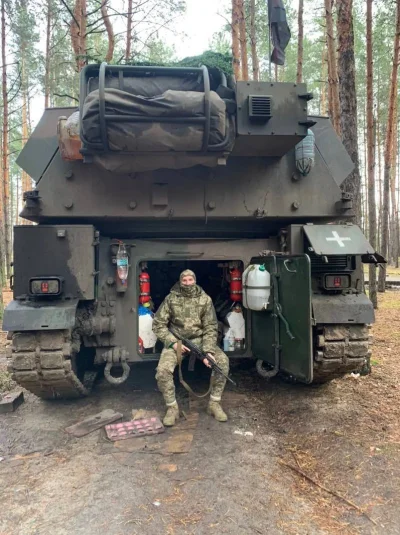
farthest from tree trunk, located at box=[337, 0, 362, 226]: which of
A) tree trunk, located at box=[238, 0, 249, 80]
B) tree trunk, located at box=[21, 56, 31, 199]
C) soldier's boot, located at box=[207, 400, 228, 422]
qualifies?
tree trunk, located at box=[21, 56, 31, 199]

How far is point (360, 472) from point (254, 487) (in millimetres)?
740

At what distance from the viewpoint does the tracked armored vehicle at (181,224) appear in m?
3.29

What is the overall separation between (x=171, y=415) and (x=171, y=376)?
33 cm

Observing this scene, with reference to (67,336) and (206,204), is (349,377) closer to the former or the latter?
(206,204)

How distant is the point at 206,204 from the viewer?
413 cm

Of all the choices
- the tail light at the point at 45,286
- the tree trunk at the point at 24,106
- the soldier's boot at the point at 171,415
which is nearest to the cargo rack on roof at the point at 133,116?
the tail light at the point at 45,286

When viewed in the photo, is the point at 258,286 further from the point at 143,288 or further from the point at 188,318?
the point at 143,288

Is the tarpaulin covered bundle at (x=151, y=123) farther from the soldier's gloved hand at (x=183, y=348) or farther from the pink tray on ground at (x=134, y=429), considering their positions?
the pink tray on ground at (x=134, y=429)

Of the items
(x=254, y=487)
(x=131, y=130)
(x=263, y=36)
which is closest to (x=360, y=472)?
(x=254, y=487)

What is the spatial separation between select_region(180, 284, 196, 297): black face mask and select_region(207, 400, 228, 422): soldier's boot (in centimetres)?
100

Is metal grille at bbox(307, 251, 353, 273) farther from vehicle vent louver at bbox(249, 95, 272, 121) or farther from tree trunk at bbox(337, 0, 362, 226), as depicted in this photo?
tree trunk at bbox(337, 0, 362, 226)

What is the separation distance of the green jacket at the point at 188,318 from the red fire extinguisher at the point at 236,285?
1.11 feet

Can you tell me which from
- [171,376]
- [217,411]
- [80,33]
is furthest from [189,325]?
[80,33]

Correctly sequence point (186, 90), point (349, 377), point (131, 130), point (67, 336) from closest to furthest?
point (131, 130) < point (186, 90) < point (67, 336) < point (349, 377)
